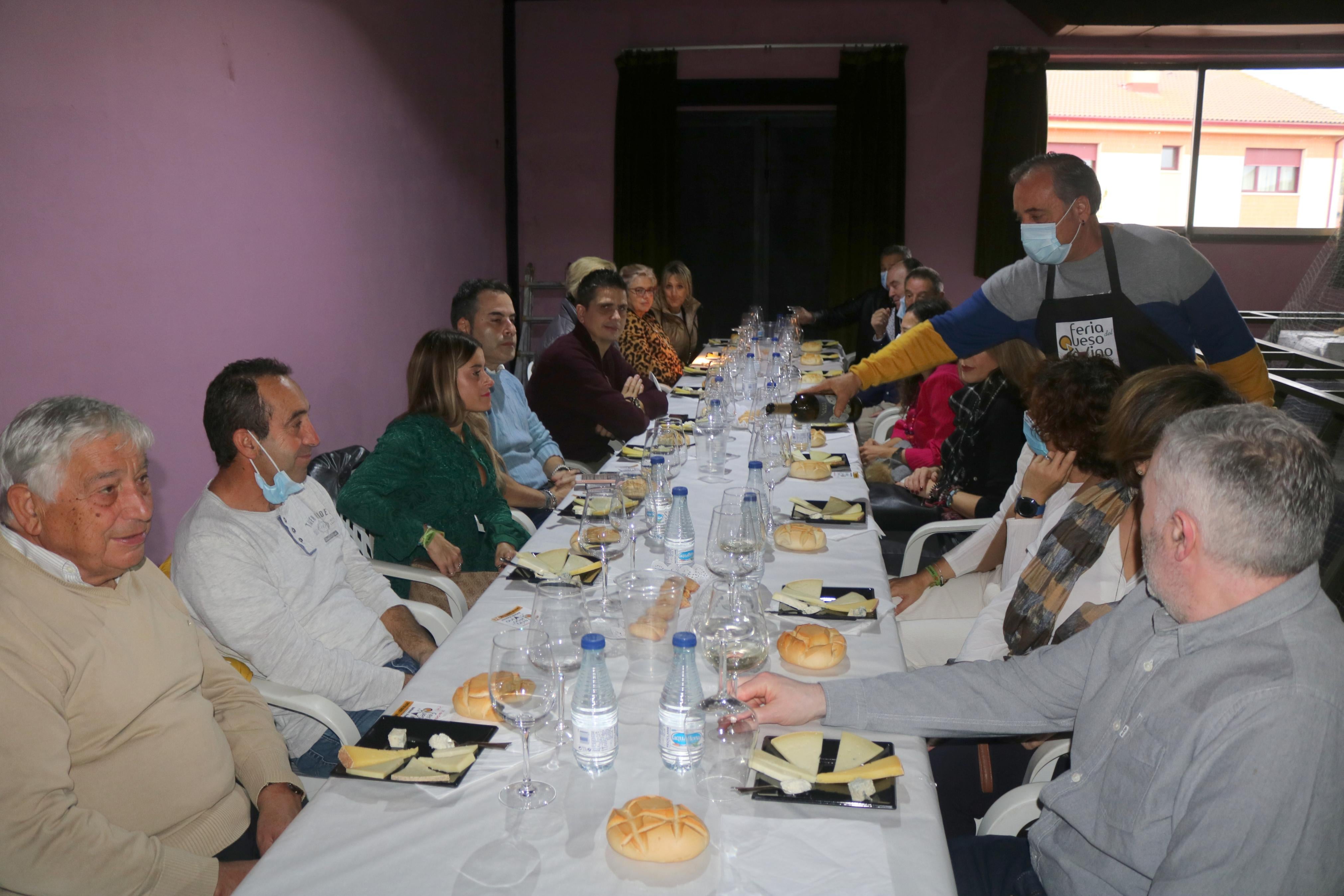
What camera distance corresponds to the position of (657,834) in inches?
46.2

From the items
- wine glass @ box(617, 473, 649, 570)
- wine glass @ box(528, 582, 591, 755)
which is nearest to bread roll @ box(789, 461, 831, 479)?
wine glass @ box(617, 473, 649, 570)

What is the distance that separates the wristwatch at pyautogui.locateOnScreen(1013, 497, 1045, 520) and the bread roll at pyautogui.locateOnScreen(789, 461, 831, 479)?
756 millimetres

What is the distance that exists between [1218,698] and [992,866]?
63 centimetres

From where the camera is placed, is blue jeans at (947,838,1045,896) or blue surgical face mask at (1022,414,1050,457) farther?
blue surgical face mask at (1022,414,1050,457)

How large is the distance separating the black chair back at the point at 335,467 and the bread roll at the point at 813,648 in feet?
5.40

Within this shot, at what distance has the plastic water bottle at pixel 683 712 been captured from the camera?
1.36 meters

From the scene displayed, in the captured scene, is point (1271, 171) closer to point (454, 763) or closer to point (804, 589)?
point (804, 589)

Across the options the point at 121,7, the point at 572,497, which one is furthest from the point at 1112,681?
the point at 121,7

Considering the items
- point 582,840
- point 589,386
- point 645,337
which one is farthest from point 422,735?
point 645,337

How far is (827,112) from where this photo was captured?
26.4ft

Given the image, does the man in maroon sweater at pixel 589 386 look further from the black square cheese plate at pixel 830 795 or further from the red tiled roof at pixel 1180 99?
the red tiled roof at pixel 1180 99

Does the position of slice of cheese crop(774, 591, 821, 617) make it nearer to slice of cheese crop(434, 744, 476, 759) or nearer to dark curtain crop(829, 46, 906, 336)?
slice of cheese crop(434, 744, 476, 759)

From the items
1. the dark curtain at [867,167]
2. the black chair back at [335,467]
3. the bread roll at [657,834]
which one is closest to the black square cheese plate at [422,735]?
the bread roll at [657,834]

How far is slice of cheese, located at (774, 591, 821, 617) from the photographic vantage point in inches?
77.4
